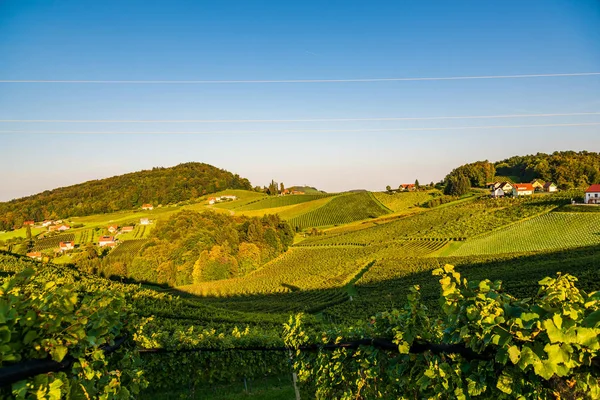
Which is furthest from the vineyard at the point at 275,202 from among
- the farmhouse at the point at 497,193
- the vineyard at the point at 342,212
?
the farmhouse at the point at 497,193

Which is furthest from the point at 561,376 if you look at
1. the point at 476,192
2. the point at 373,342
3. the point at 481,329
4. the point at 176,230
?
the point at 476,192

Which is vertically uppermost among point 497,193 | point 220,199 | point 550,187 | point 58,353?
point 220,199

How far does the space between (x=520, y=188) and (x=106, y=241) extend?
3740 inches

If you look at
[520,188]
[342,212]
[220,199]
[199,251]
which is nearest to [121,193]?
[220,199]

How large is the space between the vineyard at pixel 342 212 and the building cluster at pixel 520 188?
86.0ft

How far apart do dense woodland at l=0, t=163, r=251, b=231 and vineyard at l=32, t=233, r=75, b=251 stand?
18.8 metres

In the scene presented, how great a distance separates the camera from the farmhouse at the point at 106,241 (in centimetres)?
8061

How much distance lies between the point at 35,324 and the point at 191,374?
34.5 ft

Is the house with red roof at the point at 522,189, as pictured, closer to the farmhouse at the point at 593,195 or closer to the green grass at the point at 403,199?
the green grass at the point at 403,199

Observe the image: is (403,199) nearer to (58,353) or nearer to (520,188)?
(520,188)

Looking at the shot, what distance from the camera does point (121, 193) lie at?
113 metres

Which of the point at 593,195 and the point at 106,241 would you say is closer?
the point at 593,195

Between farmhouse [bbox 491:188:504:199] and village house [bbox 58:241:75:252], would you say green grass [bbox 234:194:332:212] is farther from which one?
farmhouse [bbox 491:188:504:199]

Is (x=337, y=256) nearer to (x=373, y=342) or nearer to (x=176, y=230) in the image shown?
(x=176, y=230)
